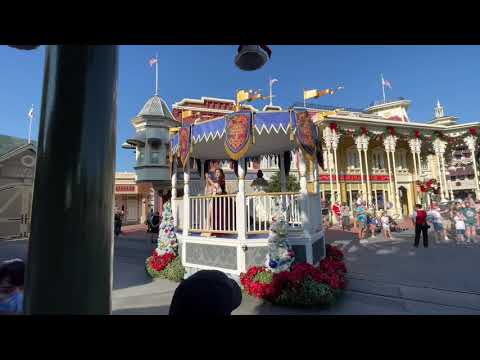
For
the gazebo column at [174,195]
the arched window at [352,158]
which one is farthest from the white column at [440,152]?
the gazebo column at [174,195]

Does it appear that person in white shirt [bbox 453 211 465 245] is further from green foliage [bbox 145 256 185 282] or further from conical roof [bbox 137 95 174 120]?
conical roof [bbox 137 95 174 120]

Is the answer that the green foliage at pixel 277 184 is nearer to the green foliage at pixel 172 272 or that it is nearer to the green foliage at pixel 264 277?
the green foliage at pixel 172 272

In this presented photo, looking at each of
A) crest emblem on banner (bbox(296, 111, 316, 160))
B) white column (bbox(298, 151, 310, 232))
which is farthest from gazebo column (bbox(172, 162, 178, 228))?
crest emblem on banner (bbox(296, 111, 316, 160))

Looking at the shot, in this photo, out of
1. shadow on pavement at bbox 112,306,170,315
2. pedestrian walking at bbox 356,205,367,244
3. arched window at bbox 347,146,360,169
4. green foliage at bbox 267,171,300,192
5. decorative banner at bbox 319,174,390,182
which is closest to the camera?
shadow on pavement at bbox 112,306,170,315

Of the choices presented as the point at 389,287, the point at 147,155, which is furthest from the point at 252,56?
the point at 147,155

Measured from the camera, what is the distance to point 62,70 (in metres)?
1.18

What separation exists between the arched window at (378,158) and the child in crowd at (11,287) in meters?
29.4

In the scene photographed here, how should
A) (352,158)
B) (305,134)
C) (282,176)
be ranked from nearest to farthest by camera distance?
1. (305,134)
2. (282,176)
3. (352,158)

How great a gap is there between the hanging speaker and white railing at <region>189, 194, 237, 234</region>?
4695mm

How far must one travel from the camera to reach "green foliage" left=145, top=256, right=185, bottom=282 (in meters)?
6.91

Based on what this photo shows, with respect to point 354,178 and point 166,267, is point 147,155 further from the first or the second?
point 354,178

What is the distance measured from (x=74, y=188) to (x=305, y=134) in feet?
20.2

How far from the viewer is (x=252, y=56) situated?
6.88 feet
